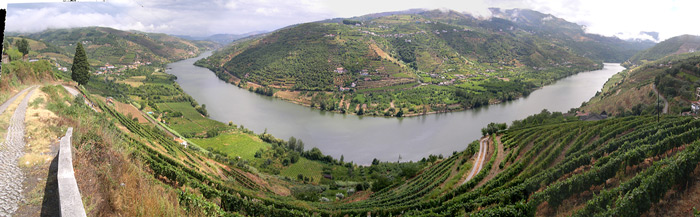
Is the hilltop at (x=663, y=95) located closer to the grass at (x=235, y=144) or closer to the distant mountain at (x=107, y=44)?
the grass at (x=235, y=144)

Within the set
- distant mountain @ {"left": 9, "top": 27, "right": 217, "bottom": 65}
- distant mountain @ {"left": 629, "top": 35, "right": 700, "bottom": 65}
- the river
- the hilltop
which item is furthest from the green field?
distant mountain @ {"left": 629, "top": 35, "right": 700, "bottom": 65}

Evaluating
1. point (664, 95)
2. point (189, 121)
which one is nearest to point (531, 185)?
point (664, 95)

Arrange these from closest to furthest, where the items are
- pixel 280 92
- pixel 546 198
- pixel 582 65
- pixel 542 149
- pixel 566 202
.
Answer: pixel 566 202, pixel 546 198, pixel 542 149, pixel 280 92, pixel 582 65

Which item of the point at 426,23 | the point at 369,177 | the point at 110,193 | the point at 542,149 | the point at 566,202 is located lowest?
the point at 369,177

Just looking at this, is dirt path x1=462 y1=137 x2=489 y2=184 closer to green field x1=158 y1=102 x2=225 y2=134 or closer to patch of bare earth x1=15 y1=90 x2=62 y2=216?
patch of bare earth x1=15 y1=90 x2=62 y2=216

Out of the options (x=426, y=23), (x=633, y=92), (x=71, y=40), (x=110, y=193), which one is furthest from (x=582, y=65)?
(x=71, y=40)

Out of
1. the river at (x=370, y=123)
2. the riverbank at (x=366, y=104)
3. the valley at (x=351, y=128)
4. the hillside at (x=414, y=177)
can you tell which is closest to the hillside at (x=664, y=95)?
the valley at (x=351, y=128)

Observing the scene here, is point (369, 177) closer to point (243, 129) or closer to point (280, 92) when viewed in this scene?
point (243, 129)
